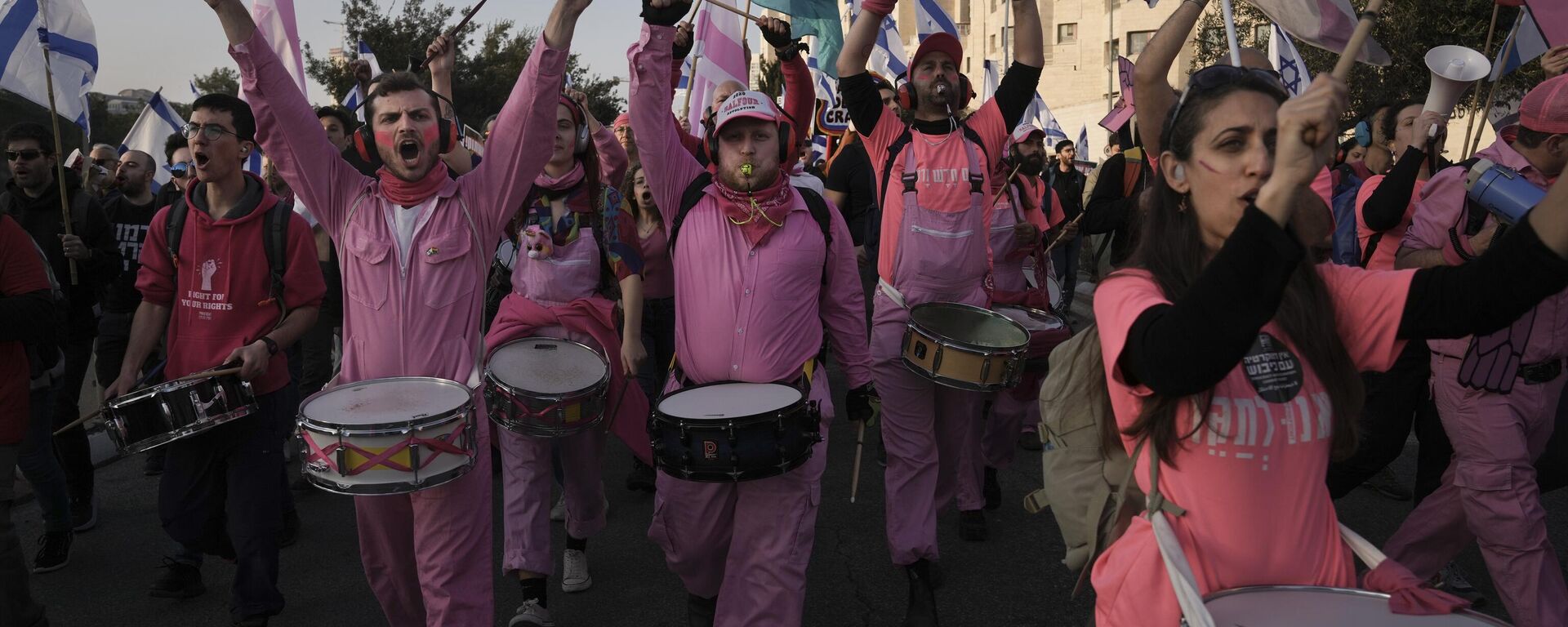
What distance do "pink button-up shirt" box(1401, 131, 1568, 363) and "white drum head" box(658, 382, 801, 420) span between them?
8.59 ft

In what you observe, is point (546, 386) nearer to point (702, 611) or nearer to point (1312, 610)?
point (702, 611)

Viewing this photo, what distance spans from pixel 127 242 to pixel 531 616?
431 cm

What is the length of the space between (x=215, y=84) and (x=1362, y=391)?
52.7 metres

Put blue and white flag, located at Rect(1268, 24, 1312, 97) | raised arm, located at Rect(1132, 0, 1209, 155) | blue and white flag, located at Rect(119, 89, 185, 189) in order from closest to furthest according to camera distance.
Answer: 1. raised arm, located at Rect(1132, 0, 1209, 155)
2. blue and white flag, located at Rect(1268, 24, 1312, 97)
3. blue and white flag, located at Rect(119, 89, 185, 189)

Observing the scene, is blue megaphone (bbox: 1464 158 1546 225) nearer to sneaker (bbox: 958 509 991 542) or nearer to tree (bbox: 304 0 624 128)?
sneaker (bbox: 958 509 991 542)

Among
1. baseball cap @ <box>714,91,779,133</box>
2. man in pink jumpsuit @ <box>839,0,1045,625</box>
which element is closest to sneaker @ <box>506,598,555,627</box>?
man in pink jumpsuit @ <box>839,0,1045,625</box>

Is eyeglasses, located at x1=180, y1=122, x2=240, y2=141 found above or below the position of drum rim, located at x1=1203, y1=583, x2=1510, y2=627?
above

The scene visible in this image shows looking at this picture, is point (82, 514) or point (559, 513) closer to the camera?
point (82, 514)

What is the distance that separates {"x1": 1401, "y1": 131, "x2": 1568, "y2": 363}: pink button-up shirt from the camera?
13.7 feet

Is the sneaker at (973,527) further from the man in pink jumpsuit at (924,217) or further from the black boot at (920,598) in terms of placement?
the black boot at (920,598)

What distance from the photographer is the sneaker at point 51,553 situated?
221 inches

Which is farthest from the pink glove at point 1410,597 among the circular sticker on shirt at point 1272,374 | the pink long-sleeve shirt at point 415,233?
the pink long-sleeve shirt at point 415,233

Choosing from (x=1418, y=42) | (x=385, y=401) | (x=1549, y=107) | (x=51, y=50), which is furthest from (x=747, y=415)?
(x=1418, y=42)

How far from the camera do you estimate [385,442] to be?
10.8 feet
